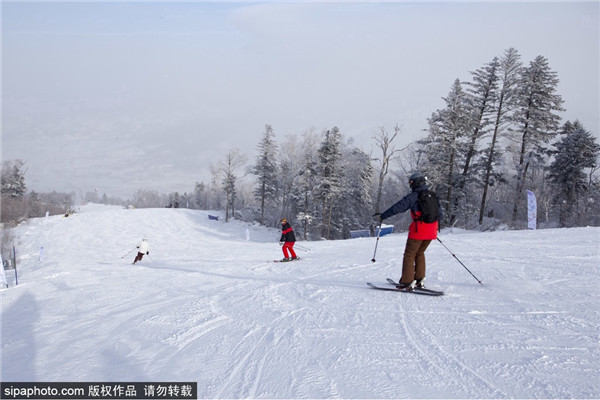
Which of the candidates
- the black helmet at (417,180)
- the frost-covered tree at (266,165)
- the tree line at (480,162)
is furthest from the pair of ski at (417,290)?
the frost-covered tree at (266,165)

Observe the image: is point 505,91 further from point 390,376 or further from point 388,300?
point 390,376

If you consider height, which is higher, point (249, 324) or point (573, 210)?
point (573, 210)

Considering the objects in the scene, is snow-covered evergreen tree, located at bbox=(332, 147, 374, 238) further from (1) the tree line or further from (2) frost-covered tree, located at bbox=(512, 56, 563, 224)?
(2) frost-covered tree, located at bbox=(512, 56, 563, 224)

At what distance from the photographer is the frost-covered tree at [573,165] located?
3067 cm

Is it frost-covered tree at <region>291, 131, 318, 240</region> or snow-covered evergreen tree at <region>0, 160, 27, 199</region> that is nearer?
frost-covered tree at <region>291, 131, 318, 240</region>

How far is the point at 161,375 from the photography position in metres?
3.47

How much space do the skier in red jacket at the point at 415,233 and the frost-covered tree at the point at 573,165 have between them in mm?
31443

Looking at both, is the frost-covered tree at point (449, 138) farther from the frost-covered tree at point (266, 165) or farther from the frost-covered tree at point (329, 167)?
the frost-covered tree at point (266, 165)

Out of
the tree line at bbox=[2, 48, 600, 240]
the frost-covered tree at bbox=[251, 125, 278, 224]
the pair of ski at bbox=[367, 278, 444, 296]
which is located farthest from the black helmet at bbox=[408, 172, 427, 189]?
the frost-covered tree at bbox=[251, 125, 278, 224]

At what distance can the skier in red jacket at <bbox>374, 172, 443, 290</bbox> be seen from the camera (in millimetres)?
5898

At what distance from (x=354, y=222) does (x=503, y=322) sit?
3674 cm

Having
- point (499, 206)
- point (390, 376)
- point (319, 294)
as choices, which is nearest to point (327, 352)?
point (390, 376)

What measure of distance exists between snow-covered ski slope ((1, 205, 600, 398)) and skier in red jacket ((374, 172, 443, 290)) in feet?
1.58

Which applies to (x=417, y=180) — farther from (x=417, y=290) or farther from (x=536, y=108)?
(x=536, y=108)
